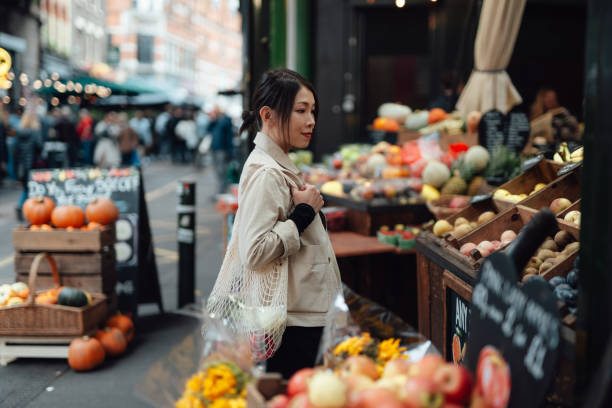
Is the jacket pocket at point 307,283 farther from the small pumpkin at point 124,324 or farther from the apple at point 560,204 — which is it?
the small pumpkin at point 124,324

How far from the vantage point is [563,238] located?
3225mm

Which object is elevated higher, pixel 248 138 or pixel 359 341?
pixel 248 138

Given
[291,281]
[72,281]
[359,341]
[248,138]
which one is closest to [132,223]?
[72,281]

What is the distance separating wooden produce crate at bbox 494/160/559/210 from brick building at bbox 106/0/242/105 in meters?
40.0

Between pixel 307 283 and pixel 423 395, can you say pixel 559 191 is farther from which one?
pixel 423 395

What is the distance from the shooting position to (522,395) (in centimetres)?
177

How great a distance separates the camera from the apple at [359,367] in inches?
74.7

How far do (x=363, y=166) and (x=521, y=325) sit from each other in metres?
5.59

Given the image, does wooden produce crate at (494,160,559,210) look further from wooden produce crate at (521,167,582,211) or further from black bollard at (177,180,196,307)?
black bollard at (177,180,196,307)

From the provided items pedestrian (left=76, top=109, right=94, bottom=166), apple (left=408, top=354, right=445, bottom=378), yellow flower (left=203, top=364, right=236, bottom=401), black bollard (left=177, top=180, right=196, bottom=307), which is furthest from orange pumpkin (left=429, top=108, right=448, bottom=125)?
pedestrian (left=76, top=109, right=94, bottom=166)

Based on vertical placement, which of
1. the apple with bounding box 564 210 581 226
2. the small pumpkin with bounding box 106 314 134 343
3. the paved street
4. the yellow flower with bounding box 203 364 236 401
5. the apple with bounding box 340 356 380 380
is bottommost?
the paved street

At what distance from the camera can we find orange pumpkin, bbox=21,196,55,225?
5504 millimetres

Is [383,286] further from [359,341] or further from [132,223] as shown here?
[359,341]

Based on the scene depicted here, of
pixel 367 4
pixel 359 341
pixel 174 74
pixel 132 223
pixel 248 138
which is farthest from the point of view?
pixel 174 74
